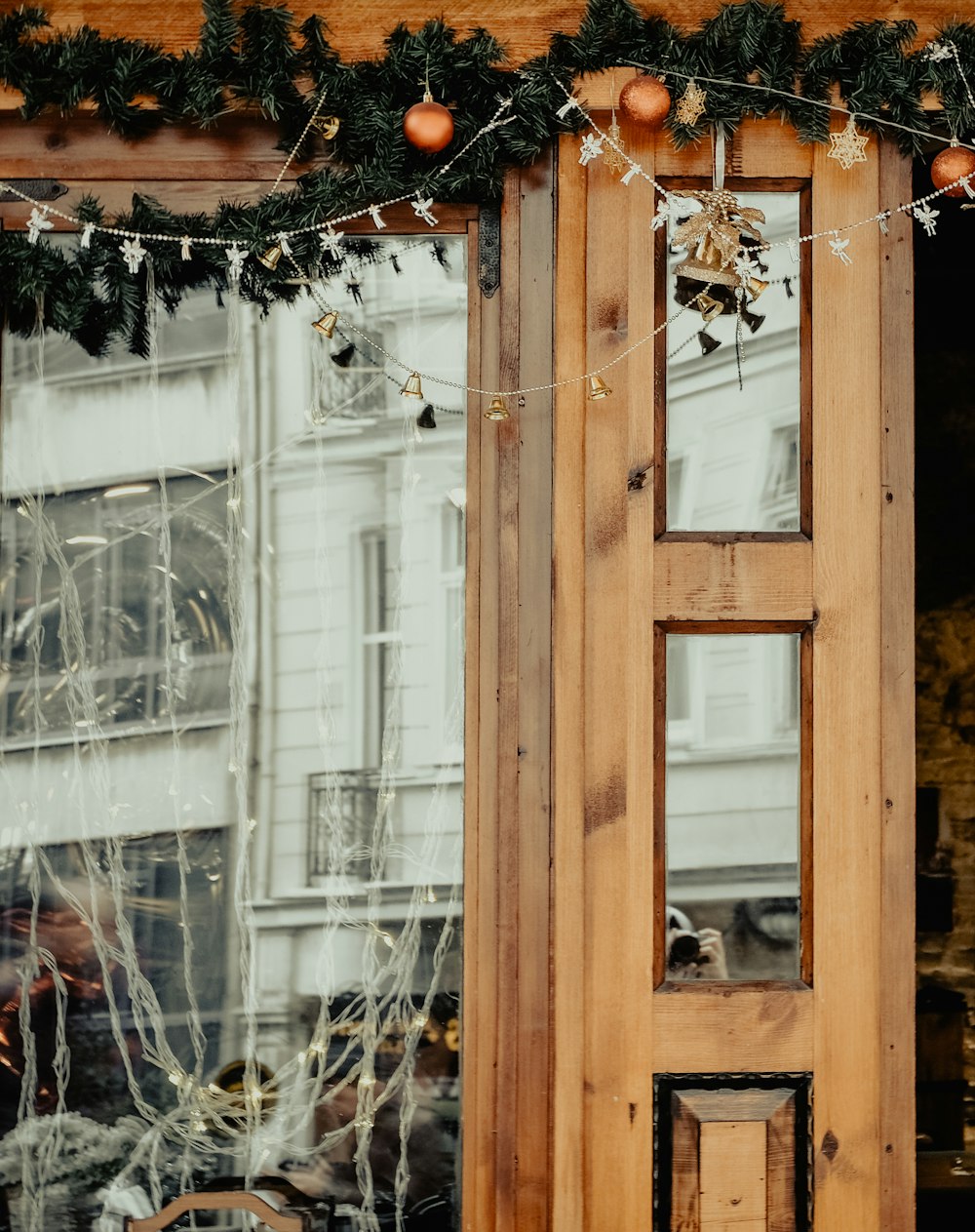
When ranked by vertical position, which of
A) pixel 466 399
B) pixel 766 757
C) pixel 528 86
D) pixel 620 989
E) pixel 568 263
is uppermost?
pixel 528 86

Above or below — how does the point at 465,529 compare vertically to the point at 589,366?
below

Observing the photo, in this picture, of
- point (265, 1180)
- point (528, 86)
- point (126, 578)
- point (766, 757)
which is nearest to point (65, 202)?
point (126, 578)

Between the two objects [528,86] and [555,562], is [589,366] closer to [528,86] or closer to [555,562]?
[555,562]

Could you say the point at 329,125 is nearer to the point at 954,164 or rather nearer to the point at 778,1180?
the point at 954,164

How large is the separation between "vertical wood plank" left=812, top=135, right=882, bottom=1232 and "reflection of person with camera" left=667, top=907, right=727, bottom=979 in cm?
19

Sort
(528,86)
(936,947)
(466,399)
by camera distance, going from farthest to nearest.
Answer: (936,947), (466,399), (528,86)

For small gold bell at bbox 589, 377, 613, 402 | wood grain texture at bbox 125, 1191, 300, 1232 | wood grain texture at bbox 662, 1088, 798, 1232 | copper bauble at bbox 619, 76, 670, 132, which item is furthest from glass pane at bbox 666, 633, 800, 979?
copper bauble at bbox 619, 76, 670, 132

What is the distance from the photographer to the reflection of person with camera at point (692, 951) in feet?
8.02

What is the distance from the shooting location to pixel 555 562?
8.10ft

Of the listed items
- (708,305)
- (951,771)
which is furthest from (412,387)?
(951,771)

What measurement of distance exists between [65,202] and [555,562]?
126cm

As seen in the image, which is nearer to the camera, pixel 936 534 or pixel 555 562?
pixel 555 562

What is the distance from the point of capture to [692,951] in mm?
2449

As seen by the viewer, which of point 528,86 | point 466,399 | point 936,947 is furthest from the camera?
point 936,947
